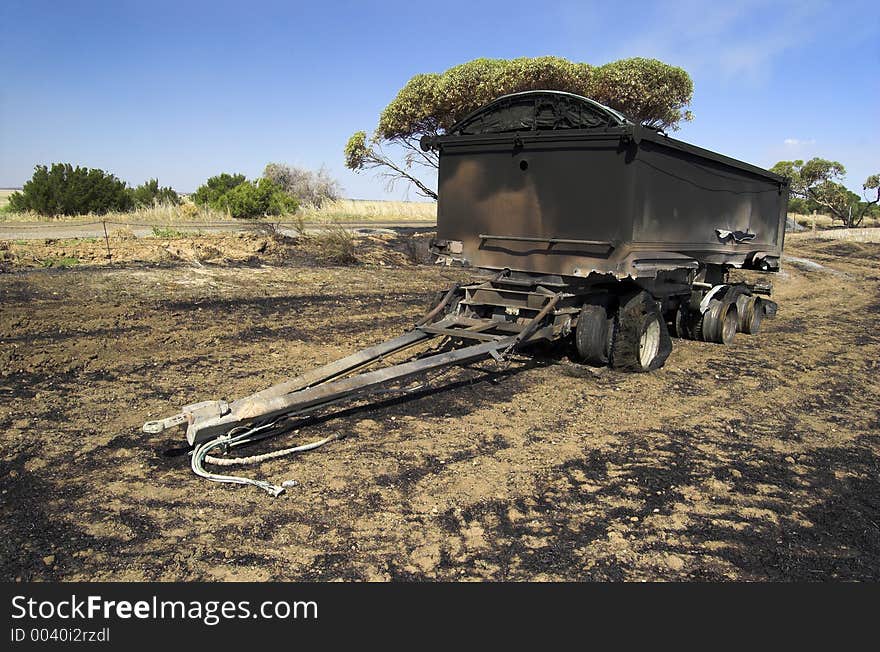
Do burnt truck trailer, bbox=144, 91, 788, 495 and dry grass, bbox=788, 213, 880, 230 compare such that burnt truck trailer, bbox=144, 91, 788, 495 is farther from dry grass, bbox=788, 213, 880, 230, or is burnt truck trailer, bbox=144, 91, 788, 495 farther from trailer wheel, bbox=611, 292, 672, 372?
dry grass, bbox=788, 213, 880, 230

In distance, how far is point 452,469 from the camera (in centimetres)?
492

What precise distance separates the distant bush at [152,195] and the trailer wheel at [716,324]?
27.8 m

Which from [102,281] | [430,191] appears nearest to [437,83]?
[430,191]

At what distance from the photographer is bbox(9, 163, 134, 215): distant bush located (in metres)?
27.3

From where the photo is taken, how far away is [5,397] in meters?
6.34

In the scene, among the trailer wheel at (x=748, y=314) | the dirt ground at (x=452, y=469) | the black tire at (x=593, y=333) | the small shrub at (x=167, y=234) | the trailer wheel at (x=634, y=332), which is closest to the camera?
the dirt ground at (x=452, y=469)

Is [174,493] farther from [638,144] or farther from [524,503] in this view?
[638,144]

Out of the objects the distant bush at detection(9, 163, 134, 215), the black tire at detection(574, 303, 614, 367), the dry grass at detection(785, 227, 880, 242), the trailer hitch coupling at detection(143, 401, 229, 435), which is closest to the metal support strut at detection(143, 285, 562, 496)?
the trailer hitch coupling at detection(143, 401, 229, 435)

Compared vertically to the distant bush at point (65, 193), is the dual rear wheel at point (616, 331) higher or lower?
lower

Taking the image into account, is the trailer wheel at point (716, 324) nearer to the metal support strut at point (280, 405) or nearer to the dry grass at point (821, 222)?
the metal support strut at point (280, 405)

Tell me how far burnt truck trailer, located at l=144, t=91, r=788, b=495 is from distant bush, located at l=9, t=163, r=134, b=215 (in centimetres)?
2455

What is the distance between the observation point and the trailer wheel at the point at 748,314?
36.3ft

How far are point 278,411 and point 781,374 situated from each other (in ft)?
21.4

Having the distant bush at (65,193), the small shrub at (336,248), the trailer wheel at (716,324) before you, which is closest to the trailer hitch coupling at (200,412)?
the trailer wheel at (716,324)
